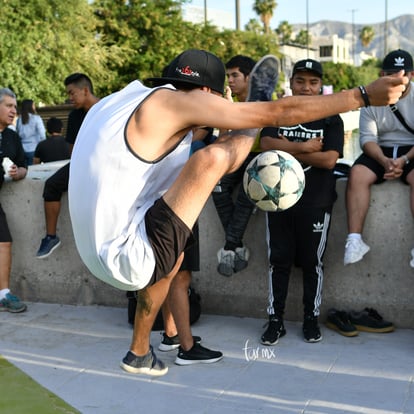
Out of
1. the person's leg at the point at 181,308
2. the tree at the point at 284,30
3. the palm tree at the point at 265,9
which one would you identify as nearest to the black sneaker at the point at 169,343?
the person's leg at the point at 181,308

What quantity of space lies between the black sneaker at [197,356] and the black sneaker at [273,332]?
43 centimetres

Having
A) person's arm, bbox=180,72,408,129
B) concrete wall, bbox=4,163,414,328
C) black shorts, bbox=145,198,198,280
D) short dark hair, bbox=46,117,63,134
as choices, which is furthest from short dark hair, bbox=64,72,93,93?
short dark hair, bbox=46,117,63,134

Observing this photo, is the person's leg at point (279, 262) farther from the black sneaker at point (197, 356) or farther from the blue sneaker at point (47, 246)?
the blue sneaker at point (47, 246)

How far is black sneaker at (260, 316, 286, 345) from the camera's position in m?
5.03

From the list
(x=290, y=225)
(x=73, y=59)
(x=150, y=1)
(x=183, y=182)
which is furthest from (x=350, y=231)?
(x=150, y=1)

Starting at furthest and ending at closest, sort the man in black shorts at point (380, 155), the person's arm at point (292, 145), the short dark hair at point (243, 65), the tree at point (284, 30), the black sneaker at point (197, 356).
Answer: the tree at point (284, 30), the short dark hair at point (243, 65), the man in black shorts at point (380, 155), the person's arm at point (292, 145), the black sneaker at point (197, 356)

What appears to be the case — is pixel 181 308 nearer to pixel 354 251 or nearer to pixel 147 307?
pixel 147 307

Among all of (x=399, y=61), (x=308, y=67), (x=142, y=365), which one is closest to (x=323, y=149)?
(x=308, y=67)

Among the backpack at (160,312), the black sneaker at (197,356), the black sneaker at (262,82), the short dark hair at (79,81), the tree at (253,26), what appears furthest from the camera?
the tree at (253,26)

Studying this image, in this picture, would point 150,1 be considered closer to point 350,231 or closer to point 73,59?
point 73,59

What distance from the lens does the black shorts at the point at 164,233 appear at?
3.95 m

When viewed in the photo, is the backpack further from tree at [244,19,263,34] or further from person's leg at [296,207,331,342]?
tree at [244,19,263,34]

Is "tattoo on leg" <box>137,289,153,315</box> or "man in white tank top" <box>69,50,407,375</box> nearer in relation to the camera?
"man in white tank top" <box>69,50,407,375</box>

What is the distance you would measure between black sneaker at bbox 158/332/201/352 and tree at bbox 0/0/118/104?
1798 cm
